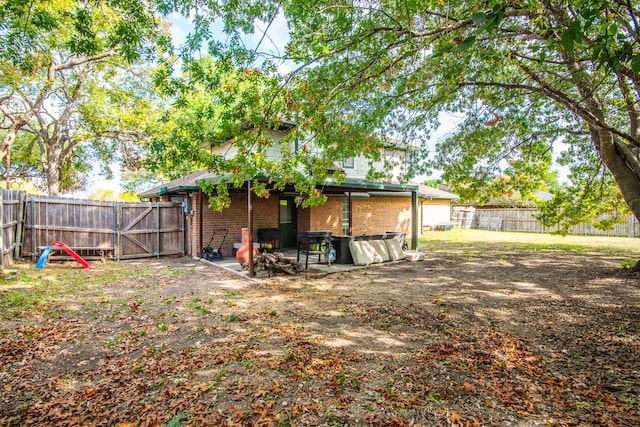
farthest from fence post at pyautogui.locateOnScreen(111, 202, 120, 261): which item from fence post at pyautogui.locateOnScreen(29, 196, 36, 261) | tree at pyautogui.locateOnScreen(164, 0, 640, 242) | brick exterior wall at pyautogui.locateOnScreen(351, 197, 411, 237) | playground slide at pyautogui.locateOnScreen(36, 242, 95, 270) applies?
brick exterior wall at pyautogui.locateOnScreen(351, 197, 411, 237)

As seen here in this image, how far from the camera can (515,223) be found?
25422 mm

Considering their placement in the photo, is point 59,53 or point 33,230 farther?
point 59,53

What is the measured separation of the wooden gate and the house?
44 centimetres

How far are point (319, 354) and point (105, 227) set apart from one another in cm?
1047

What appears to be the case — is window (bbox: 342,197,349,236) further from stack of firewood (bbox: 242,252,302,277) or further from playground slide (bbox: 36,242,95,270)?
playground slide (bbox: 36,242,95,270)

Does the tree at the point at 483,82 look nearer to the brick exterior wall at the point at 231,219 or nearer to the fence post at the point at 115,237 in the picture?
the brick exterior wall at the point at 231,219

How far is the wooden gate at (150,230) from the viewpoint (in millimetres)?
11672

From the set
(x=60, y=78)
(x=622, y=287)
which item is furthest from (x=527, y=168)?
(x=60, y=78)

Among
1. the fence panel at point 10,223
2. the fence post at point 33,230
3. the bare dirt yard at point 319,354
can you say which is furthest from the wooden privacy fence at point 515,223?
the fence panel at point 10,223

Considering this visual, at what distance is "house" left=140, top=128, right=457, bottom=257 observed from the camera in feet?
39.0

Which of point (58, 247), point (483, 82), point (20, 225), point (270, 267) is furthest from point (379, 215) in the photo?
point (20, 225)

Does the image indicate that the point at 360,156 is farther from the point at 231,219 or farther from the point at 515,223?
the point at 515,223

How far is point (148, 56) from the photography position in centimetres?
535

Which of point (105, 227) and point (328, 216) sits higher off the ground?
point (328, 216)
